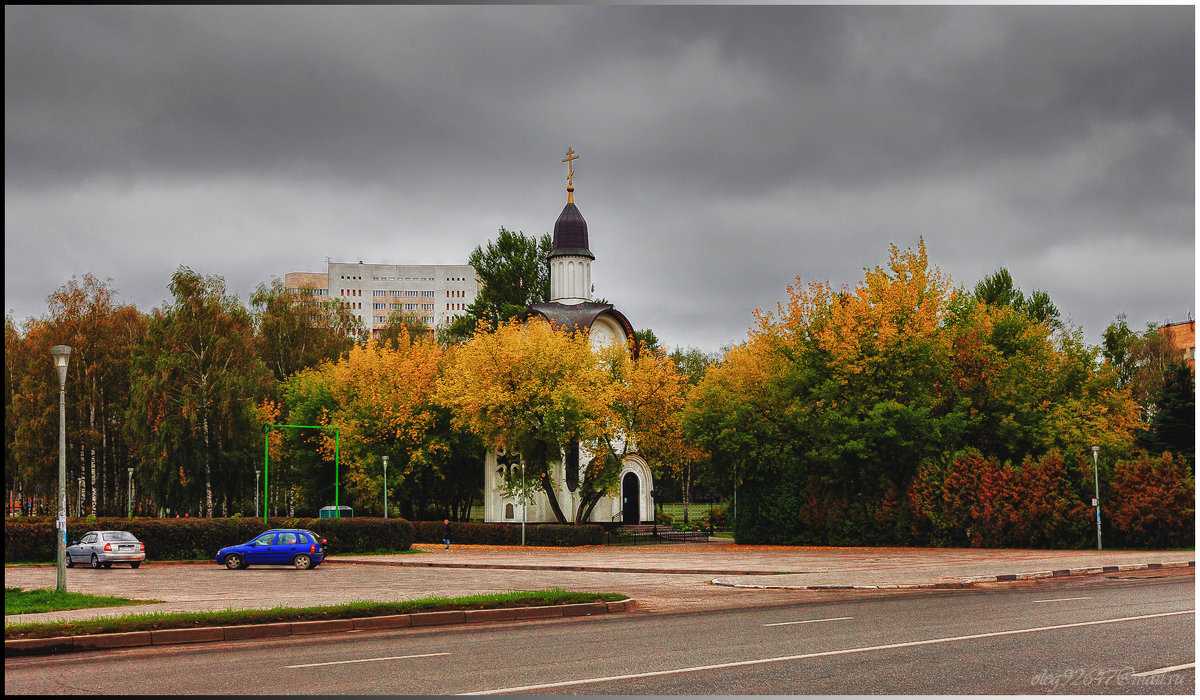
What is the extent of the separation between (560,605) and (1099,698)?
1018cm

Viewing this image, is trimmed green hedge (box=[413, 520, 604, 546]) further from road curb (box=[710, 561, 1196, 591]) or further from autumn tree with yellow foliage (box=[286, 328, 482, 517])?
road curb (box=[710, 561, 1196, 591])

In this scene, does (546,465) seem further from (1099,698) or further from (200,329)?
(1099,698)

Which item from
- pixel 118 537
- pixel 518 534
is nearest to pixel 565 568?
pixel 118 537

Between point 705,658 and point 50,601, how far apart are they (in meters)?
13.1

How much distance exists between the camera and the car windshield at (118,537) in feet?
108

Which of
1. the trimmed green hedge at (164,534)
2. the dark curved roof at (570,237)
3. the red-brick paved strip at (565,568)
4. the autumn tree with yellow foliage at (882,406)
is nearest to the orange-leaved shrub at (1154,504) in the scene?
the autumn tree with yellow foliage at (882,406)

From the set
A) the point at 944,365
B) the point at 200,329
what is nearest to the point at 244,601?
the point at 944,365

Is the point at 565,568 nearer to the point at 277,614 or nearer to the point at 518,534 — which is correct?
the point at 518,534

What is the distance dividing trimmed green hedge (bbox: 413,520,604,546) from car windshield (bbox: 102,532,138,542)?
16628 mm

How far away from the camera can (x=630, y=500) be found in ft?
184

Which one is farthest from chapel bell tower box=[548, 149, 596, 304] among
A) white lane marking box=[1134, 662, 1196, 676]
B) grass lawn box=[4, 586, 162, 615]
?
white lane marking box=[1134, 662, 1196, 676]

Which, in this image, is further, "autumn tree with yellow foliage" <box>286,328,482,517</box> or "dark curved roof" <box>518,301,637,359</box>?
"dark curved roof" <box>518,301,637,359</box>

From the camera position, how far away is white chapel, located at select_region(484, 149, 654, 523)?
53438 mm

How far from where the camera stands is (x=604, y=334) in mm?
57156
